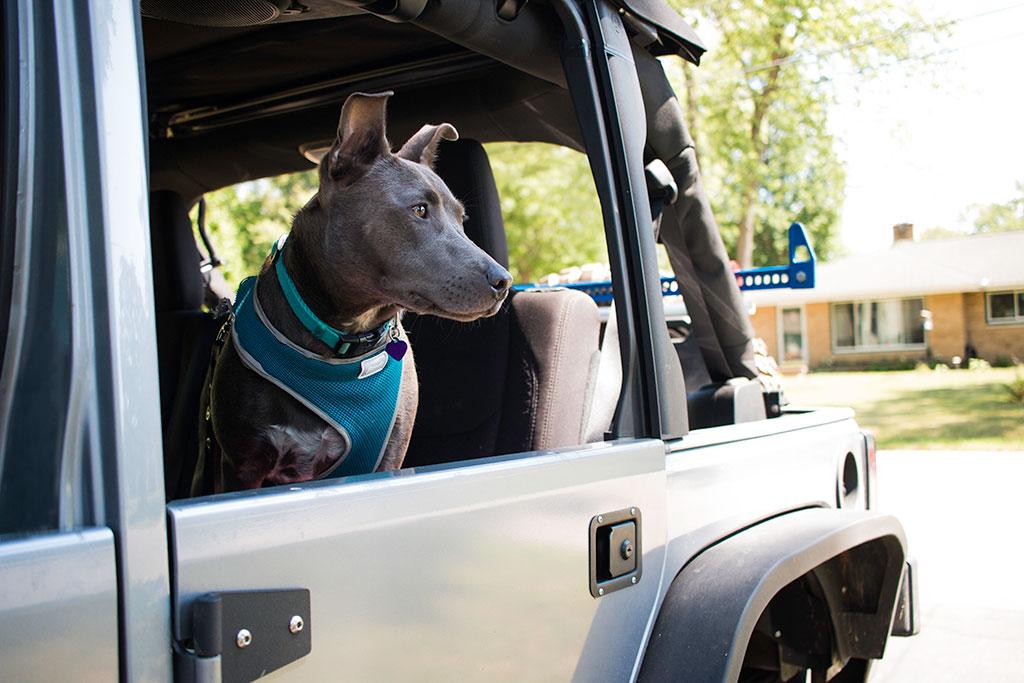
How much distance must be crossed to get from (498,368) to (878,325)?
1276 inches

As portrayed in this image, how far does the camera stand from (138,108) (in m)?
1.23

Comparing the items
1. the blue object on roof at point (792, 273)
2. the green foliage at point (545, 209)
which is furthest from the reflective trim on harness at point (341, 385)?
the green foliage at point (545, 209)

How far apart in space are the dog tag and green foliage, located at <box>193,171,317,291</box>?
8.14 metres

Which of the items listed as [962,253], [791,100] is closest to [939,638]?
[791,100]

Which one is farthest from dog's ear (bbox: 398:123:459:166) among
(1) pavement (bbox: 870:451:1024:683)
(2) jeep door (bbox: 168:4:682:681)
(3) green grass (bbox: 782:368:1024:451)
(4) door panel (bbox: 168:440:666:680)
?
(3) green grass (bbox: 782:368:1024:451)

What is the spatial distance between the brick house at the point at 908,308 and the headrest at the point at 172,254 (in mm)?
27351

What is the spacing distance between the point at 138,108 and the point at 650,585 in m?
1.37

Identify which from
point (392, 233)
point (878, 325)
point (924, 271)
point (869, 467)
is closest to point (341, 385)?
point (392, 233)

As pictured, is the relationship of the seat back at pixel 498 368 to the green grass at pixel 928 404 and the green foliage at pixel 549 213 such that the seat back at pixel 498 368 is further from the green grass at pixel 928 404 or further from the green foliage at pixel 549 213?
the green foliage at pixel 549 213

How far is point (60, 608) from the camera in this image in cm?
104

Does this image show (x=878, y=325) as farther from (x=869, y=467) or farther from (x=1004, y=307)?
(x=869, y=467)

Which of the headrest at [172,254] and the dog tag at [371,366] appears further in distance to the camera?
the headrest at [172,254]

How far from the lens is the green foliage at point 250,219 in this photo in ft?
36.8

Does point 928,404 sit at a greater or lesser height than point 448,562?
lesser
